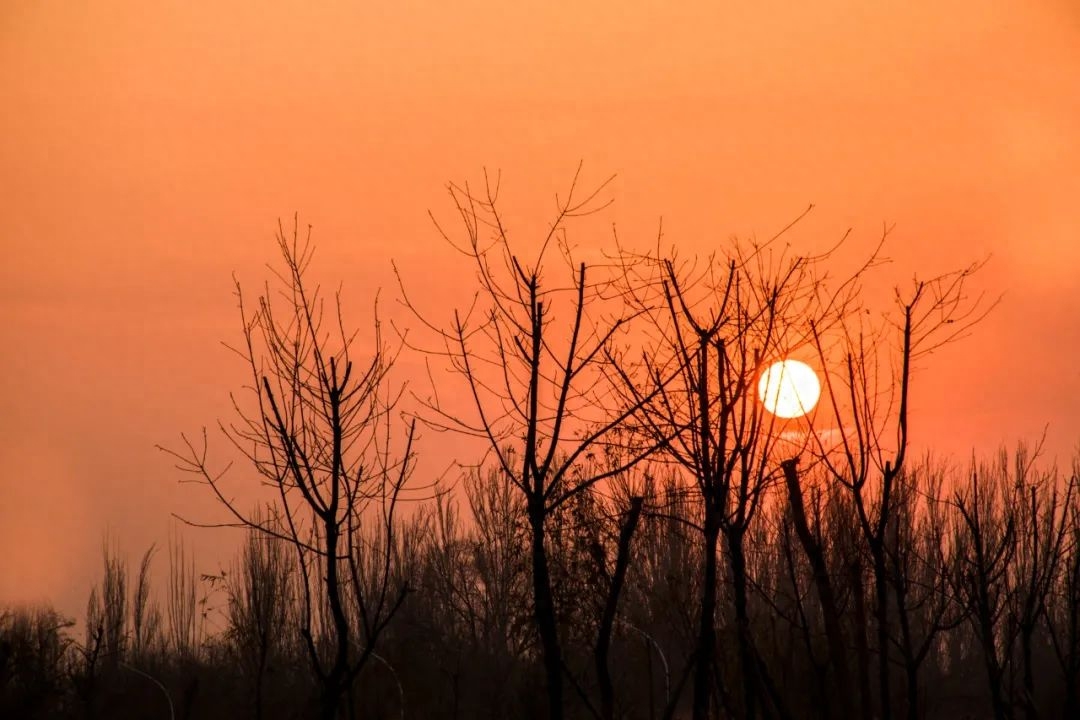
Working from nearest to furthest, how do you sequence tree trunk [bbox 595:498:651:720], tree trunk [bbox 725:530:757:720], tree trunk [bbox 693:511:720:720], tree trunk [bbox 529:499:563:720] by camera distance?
tree trunk [bbox 529:499:563:720], tree trunk [bbox 595:498:651:720], tree trunk [bbox 693:511:720:720], tree trunk [bbox 725:530:757:720]

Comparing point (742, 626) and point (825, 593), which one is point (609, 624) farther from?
point (825, 593)

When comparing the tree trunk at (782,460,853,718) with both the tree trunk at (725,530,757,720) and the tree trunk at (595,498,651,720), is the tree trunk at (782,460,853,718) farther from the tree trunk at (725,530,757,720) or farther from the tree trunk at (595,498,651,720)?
the tree trunk at (595,498,651,720)

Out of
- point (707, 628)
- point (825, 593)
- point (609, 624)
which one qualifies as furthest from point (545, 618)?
point (825, 593)

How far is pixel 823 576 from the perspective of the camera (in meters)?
5.75

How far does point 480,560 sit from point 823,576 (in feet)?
70.4

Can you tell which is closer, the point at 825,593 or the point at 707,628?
the point at 707,628

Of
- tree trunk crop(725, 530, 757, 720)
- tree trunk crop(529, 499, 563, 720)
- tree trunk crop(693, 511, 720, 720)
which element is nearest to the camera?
tree trunk crop(529, 499, 563, 720)

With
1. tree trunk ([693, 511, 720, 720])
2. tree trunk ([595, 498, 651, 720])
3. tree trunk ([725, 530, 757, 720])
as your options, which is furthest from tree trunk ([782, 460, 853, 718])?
tree trunk ([595, 498, 651, 720])

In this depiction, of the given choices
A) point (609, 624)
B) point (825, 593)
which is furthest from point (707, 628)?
point (825, 593)

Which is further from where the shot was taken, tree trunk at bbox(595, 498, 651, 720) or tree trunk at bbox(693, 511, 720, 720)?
tree trunk at bbox(693, 511, 720, 720)

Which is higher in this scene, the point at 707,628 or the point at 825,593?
the point at 825,593

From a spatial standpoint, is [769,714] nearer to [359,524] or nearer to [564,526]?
[359,524]

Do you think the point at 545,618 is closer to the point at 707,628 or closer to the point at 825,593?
the point at 707,628

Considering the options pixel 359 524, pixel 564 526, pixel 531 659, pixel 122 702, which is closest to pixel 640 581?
pixel 531 659
